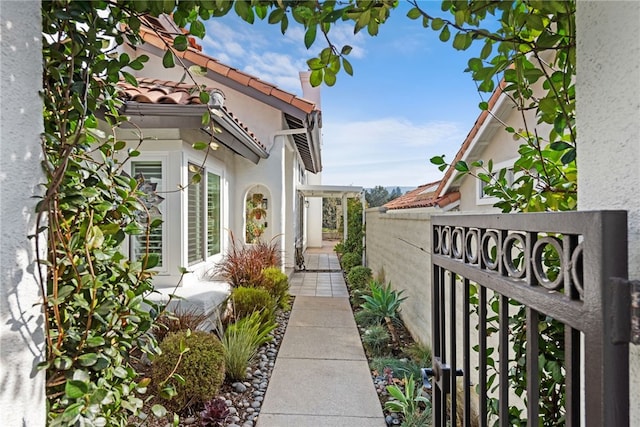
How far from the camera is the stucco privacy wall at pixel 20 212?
1296 millimetres

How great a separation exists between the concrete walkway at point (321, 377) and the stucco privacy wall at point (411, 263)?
3.48 ft

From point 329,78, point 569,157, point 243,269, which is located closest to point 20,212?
point 329,78

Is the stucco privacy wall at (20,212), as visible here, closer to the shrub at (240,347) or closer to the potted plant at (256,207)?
the shrub at (240,347)

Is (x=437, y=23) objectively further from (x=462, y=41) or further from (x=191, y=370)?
(x=191, y=370)

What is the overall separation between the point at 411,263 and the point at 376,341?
1.61 meters

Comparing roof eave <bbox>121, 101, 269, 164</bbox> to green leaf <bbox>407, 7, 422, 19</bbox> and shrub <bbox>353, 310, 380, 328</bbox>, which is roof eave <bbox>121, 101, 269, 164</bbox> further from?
shrub <bbox>353, 310, 380, 328</bbox>

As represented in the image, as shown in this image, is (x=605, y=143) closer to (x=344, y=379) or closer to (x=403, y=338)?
(x=344, y=379)

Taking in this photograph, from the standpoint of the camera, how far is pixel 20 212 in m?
1.34

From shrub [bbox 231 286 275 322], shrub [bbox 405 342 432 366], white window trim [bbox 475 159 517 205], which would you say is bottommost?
shrub [bbox 405 342 432 366]

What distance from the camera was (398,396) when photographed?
13.0 feet

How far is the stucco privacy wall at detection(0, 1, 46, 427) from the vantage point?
130 centimetres

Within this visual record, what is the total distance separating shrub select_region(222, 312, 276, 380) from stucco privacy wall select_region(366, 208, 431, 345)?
2563mm

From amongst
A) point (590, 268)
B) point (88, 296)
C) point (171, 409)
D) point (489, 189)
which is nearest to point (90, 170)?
point (88, 296)

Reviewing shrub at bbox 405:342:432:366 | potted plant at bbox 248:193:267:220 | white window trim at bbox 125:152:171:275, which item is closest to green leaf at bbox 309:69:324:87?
shrub at bbox 405:342:432:366
